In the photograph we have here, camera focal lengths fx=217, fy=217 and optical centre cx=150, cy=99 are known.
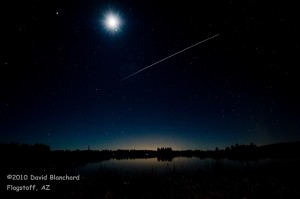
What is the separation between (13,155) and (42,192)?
42.7 meters

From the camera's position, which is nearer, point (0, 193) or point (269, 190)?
point (269, 190)

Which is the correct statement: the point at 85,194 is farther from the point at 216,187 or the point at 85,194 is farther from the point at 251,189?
the point at 251,189

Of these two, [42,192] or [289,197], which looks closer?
[289,197]

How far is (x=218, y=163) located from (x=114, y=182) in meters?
9.32

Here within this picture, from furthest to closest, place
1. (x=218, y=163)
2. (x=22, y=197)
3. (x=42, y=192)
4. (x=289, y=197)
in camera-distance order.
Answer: (x=218, y=163) < (x=42, y=192) < (x=22, y=197) < (x=289, y=197)

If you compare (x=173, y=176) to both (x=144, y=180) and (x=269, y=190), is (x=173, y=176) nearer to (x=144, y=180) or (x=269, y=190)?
(x=144, y=180)

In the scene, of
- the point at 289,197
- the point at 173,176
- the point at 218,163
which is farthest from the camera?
the point at 218,163

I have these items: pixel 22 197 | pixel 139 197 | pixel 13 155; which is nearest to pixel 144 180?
pixel 139 197

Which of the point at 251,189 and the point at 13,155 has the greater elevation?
the point at 13,155

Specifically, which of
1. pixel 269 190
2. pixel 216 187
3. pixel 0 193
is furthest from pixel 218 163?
pixel 0 193

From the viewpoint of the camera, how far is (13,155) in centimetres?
4672

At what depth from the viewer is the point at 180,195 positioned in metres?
10.0

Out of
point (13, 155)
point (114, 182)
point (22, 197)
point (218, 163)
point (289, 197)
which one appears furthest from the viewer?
point (13, 155)

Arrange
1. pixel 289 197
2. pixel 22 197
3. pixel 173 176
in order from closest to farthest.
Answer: pixel 289 197
pixel 22 197
pixel 173 176
